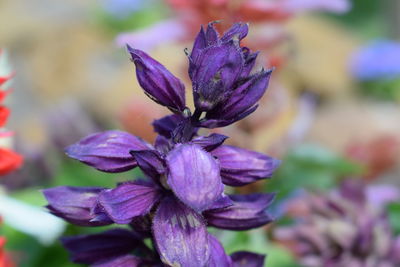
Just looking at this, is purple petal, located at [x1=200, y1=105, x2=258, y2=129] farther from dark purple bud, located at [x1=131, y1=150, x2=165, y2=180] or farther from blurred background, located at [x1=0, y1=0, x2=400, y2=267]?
blurred background, located at [x1=0, y1=0, x2=400, y2=267]

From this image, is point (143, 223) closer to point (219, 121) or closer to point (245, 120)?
point (219, 121)

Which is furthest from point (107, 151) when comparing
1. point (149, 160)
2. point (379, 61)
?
point (379, 61)

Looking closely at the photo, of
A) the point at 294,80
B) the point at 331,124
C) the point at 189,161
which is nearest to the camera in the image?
the point at 189,161

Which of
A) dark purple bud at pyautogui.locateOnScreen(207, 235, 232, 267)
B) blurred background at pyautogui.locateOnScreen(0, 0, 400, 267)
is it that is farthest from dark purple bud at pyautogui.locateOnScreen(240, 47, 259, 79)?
blurred background at pyautogui.locateOnScreen(0, 0, 400, 267)

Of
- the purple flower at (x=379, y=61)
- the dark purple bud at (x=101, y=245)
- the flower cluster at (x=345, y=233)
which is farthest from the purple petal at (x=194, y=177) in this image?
the purple flower at (x=379, y=61)

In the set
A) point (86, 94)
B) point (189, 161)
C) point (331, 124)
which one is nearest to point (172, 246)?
point (189, 161)

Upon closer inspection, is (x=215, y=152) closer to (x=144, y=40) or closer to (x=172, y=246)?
(x=172, y=246)
